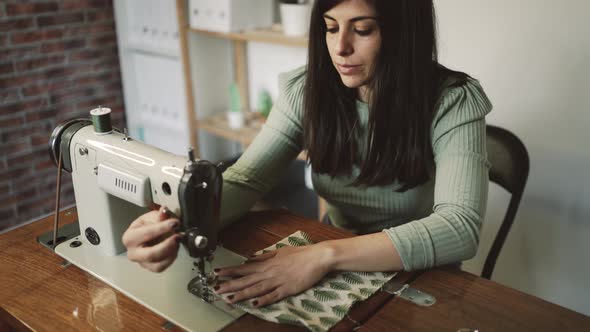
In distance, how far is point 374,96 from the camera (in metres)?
1.35

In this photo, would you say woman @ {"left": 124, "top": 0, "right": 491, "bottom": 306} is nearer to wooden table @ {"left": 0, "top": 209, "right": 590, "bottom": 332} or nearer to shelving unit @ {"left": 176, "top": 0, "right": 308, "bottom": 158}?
wooden table @ {"left": 0, "top": 209, "right": 590, "bottom": 332}

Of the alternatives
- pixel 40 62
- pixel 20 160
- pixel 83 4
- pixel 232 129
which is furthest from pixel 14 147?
pixel 232 129

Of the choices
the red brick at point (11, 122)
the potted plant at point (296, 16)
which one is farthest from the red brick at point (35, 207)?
the potted plant at point (296, 16)

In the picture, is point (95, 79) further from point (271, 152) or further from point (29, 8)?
point (271, 152)

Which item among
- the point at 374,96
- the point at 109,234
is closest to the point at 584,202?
the point at 374,96

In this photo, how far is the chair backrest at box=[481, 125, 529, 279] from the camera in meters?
1.51

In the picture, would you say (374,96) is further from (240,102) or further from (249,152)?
(240,102)

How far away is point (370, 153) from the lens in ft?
4.55

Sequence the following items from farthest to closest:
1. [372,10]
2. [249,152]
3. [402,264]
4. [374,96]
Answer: [249,152] → [374,96] → [372,10] → [402,264]

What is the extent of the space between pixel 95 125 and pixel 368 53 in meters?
0.63

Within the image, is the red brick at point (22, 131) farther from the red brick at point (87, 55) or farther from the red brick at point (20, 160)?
the red brick at point (87, 55)

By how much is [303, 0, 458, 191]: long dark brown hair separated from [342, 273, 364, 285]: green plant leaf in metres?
0.36

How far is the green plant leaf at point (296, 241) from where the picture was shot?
1.23 m

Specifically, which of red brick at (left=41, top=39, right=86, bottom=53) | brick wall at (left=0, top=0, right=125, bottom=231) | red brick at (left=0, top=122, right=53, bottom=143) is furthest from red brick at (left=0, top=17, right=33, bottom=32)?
red brick at (left=0, top=122, right=53, bottom=143)
